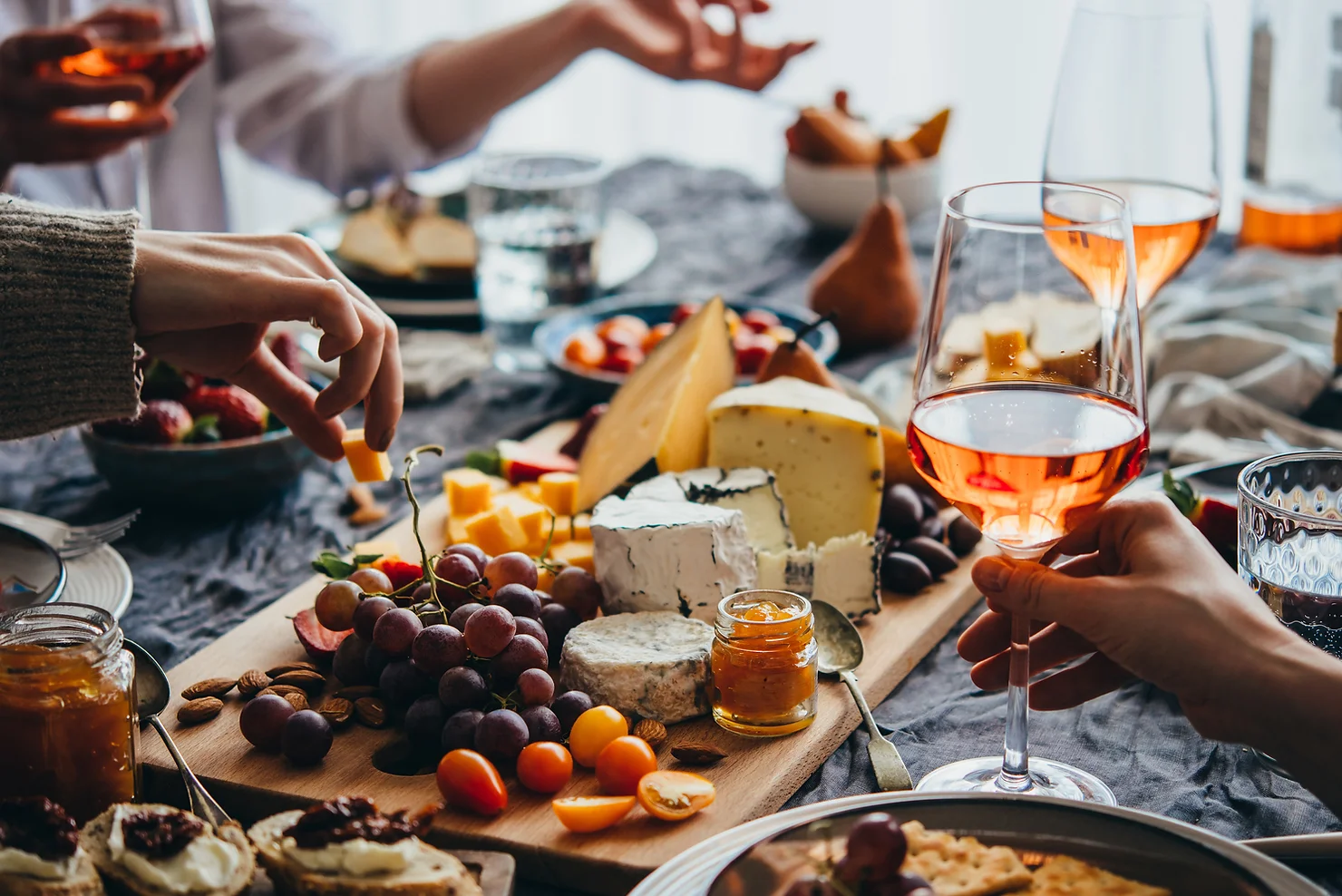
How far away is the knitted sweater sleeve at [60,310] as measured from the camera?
1.03m

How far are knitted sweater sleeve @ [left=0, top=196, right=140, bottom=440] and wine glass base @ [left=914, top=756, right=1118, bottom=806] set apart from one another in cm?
73

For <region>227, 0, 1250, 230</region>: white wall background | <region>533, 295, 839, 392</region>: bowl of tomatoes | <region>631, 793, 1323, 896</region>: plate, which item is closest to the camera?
<region>631, 793, 1323, 896</region>: plate

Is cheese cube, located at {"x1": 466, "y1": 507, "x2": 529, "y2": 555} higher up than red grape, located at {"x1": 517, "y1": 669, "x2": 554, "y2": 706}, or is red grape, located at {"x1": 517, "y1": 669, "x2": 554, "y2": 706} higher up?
red grape, located at {"x1": 517, "y1": 669, "x2": 554, "y2": 706}

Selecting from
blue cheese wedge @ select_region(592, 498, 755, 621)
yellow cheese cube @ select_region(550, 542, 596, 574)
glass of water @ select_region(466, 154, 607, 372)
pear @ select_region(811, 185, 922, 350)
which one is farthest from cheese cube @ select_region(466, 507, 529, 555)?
pear @ select_region(811, 185, 922, 350)

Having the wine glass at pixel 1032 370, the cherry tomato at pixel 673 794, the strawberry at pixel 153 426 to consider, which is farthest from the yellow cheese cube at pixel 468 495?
the wine glass at pixel 1032 370

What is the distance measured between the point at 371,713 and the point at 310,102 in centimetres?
170

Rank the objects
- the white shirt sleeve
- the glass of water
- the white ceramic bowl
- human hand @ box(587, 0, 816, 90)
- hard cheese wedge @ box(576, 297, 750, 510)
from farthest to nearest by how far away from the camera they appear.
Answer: the white shirt sleeve
the white ceramic bowl
human hand @ box(587, 0, 816, 90)
the glass of water
hard cheese wedge @ box(576, 297, 750, 510)

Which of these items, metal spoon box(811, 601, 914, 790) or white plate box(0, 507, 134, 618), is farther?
white plate box(0, 507, 134, 618)

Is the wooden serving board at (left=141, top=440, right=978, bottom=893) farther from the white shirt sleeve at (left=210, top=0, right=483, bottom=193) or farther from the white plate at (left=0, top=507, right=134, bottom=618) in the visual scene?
the white shirt sleeve at (left=210, top=0, right=483, bottom=193)

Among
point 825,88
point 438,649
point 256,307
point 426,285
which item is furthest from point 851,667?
point 825,88

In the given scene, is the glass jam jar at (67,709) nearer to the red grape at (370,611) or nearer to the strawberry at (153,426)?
the red grape at (370,611)

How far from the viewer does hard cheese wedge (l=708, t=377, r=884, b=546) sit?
1196 millimetres

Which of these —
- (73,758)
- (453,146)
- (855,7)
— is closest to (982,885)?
(73,758)

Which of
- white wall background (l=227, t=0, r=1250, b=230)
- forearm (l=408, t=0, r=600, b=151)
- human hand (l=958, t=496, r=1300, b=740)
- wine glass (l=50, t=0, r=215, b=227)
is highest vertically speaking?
wine glass (l=50, t=0, r=215, b=227)
